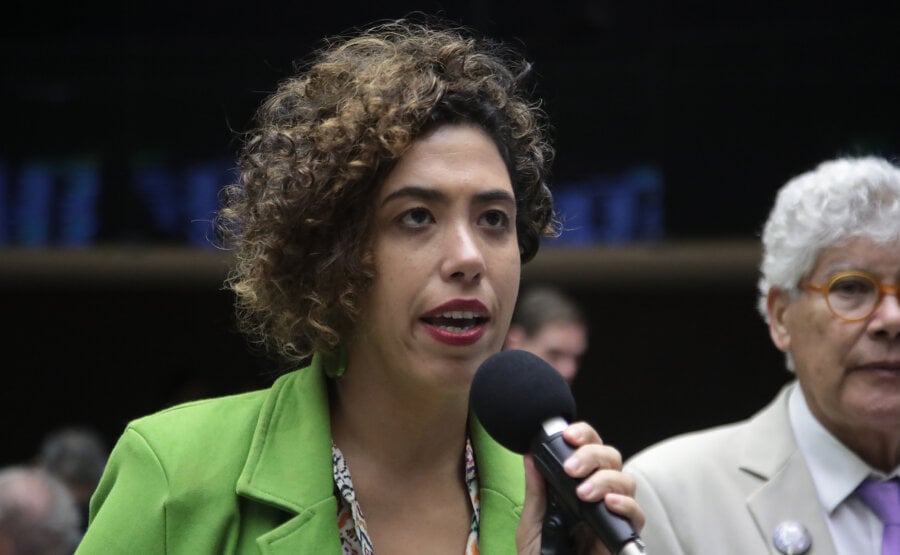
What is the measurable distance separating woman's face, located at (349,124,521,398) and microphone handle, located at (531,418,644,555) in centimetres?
40

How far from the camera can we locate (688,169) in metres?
9.39

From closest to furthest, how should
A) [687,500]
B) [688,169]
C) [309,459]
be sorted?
[309,459] < [687,500] < [688,169]

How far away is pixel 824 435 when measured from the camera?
11.9 feet

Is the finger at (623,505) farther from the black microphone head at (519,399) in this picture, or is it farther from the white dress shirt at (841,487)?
the white dress shirt at (841,487)

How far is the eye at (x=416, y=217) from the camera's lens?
9.23 ft

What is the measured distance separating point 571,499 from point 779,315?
1634mm

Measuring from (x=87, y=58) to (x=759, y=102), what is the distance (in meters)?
4.27

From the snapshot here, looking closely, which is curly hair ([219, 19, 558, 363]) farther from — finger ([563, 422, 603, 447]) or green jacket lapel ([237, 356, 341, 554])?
finger ([563, 422, 603, 447])

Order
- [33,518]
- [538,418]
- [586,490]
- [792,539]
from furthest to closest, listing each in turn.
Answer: [33,518], [792,539], [538,418], [586,490]

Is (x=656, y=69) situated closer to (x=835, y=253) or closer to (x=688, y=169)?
(x=688, y=169)

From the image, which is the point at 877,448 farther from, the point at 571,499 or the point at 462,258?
the point at 571,499

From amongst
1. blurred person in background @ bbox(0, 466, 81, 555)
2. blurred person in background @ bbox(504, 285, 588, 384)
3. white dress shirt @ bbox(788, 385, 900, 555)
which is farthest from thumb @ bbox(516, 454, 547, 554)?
blurred person in background @ bbox(504, 285, 588, 384)

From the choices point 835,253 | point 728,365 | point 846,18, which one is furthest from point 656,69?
point 835,253

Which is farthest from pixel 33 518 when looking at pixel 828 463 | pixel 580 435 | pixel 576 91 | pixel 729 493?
pixel 576 91
